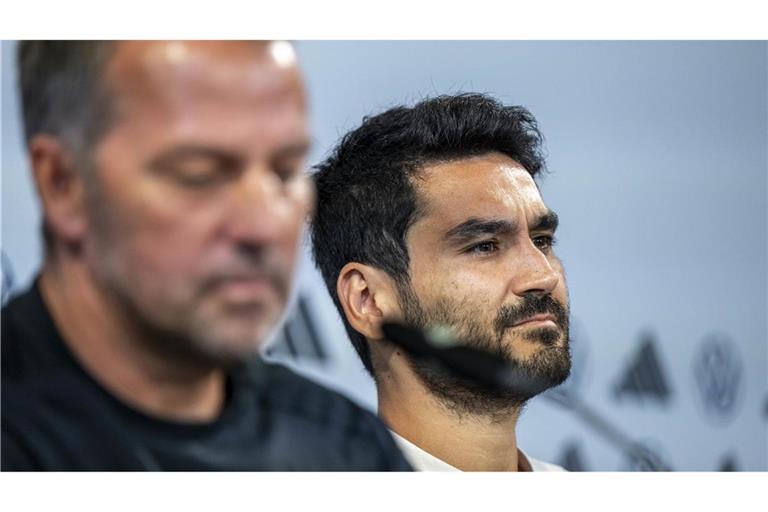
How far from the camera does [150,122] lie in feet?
3.73

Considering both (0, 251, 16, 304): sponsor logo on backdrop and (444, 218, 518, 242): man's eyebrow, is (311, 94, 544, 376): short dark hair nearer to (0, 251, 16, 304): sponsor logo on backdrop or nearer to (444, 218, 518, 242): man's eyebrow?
(444, 218, 518, 242): man's eyebrow

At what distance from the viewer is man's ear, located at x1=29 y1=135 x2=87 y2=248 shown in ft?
3.74

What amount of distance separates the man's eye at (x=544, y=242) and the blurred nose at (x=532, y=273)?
1 centimetres

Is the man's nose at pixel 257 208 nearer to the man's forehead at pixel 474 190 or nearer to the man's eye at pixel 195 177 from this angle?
the man's eye at pixel 195 177

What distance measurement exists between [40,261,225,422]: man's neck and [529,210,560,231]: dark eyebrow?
511 mm

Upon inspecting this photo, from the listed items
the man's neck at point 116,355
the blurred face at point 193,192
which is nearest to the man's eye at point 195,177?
the blurred face at point 193,192

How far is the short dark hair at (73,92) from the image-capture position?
3.69 feet

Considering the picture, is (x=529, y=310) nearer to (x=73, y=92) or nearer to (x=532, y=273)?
(x=532, y=273)

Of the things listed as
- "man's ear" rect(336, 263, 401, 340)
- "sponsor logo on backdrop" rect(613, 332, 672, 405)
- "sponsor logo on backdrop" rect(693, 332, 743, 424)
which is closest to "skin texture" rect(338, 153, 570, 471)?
"man's ear" rect(336, 263, 401, 340)

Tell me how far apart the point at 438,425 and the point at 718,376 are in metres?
0.42

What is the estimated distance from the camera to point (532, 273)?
1.46m

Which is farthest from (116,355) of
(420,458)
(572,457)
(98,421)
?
(572,457)
